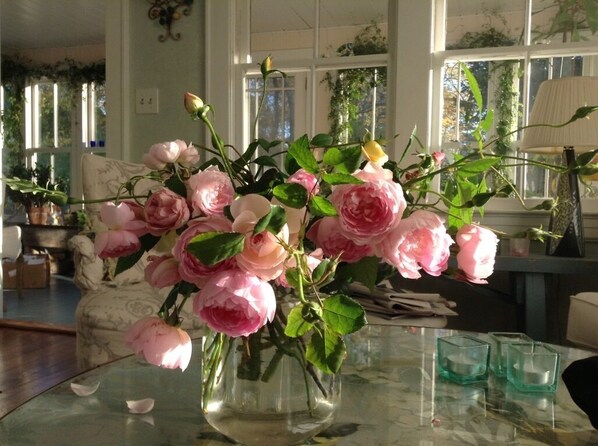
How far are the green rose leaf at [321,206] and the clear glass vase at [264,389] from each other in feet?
0.63

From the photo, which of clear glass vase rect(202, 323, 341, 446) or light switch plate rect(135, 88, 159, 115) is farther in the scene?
light switch plate rect(135, 88, 159, 115)

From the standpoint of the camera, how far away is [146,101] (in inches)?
122

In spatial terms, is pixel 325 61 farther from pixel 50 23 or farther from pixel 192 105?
pixel 50 23

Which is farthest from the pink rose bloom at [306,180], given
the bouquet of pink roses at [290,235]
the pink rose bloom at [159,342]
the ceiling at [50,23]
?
the ceiling at [50,23]

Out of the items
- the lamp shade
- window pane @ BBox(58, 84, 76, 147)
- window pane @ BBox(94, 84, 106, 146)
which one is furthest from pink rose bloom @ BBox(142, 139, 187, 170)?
window pane @ BBox(58, 84, 76, 147)

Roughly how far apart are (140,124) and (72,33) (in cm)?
408

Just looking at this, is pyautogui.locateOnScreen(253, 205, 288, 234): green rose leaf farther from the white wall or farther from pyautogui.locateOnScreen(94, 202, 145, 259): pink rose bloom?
the white wall

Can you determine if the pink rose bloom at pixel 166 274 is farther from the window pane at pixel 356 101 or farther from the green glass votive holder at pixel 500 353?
the window pane at pixel 356 101

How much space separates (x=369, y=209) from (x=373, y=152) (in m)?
0.08

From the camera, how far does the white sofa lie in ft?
6.05

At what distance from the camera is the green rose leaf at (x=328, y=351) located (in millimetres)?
553

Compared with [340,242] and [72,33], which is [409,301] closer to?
[340,242]

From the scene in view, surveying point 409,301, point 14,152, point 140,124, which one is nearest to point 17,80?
point 14,152

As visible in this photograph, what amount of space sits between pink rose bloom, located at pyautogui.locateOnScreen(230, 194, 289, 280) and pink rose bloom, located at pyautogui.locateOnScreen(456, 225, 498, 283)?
21 centimetres
